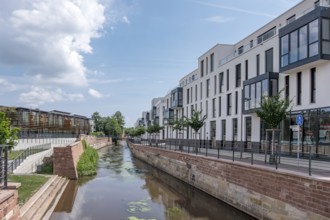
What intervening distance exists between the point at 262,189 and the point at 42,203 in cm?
961

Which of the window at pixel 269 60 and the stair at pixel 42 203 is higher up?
the window at pixel 269 60

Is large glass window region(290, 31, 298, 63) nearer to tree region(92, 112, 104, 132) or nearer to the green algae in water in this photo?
the green algae in water

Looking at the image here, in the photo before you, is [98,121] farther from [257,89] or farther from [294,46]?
[294,46]

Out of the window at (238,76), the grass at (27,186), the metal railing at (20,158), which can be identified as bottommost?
the grass at (27,186)

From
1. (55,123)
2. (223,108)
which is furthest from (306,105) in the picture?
(55,123)

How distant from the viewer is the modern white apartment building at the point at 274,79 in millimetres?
21188

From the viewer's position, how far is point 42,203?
50.9 feet

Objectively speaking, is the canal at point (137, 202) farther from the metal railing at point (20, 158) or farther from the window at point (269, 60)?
the window at point (269, 60)

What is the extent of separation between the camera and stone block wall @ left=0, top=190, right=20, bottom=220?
755cm

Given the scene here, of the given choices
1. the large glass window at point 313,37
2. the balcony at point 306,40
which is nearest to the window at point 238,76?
the balcony at point 306,40

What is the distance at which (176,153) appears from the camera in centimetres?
2983

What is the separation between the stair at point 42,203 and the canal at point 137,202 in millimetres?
378

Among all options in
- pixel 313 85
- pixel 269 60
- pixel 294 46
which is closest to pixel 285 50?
pixel 294 46

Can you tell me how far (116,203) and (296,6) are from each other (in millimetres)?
21090
